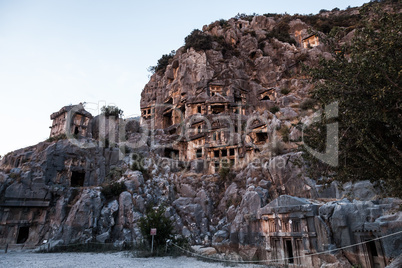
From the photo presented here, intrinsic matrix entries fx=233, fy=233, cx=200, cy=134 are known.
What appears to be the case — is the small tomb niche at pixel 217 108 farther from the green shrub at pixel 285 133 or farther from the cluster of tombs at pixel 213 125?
→ the green shrub at pixel 285 133

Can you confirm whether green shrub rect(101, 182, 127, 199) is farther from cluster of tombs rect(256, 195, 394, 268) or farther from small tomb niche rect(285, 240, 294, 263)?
small tomb niche rect(285, 240, 294, 263)

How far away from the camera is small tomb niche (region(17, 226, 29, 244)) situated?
26.4 meters

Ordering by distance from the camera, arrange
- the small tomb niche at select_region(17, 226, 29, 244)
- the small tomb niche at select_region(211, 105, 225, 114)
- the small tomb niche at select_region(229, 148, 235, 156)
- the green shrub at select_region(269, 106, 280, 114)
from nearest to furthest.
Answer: the small tomb niche at select_region(17, 226, 29, 244) < the small tomb niche at select_region(229, 148, 235, 156) < the green shrub at select_region(269, 106, 280, 114) < the small tomb niche at select_region(211, 105, 225, 114)

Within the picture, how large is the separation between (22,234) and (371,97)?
115ft

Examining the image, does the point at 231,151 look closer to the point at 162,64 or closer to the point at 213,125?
the point at 213,125

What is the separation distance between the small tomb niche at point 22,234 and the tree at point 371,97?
1262 inches

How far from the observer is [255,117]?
39094mm

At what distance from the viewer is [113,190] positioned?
2770cm

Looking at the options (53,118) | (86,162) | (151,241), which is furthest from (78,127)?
(151,241)

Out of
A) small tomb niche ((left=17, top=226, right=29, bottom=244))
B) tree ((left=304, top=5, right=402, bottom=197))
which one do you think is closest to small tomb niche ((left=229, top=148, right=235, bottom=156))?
tree ((left=304, top=5, right=402, bottom=197))

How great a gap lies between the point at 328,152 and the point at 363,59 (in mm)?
4147

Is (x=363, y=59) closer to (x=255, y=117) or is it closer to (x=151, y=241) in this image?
(x=151, y=241)

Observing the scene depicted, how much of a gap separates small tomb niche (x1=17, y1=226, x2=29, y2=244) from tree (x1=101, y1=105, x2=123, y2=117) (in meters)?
23.6

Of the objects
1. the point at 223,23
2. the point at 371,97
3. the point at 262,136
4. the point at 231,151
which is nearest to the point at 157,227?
the point at 371,97
